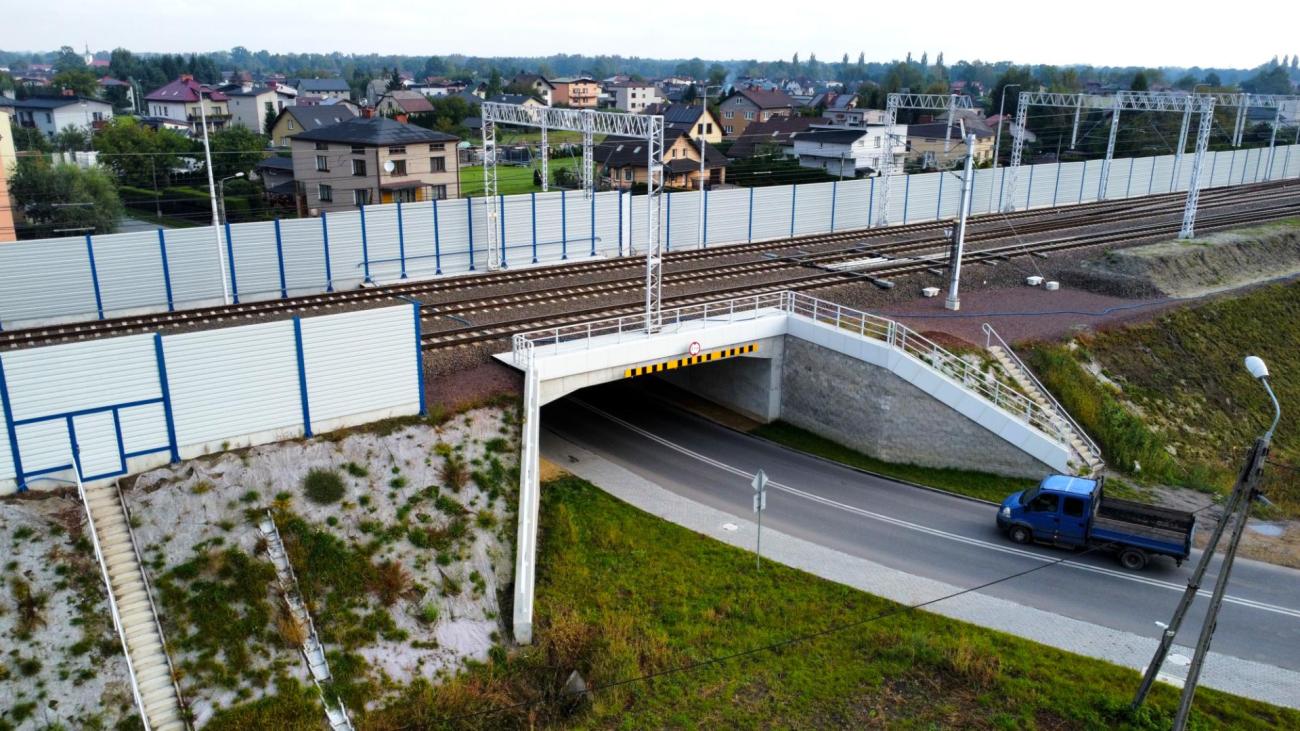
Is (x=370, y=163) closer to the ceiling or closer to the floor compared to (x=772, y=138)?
closer to the ceiling

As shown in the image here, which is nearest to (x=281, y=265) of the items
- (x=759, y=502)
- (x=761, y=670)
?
(x=759, y=502)

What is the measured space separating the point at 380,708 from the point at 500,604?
2942mm

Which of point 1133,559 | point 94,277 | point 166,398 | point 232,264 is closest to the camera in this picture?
point 166,398

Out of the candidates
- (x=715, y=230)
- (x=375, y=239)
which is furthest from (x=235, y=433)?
(x=715, y=230)

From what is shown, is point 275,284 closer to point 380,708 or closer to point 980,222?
point 380,708

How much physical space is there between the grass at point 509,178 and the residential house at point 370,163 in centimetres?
631

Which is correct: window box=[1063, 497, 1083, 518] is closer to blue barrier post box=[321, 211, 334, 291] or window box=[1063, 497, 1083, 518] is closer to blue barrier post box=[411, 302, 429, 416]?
blue barrier post box=[411, 302, 429, 416]

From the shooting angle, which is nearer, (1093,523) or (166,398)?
(166,398)

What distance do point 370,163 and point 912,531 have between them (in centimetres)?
4136

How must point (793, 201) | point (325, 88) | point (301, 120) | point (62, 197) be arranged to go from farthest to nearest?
point (325, 88), point (301, 120), point (62, 197), point (793, 201)

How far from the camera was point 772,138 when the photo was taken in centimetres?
10175

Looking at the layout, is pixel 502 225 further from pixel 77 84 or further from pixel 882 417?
pixel 77 84

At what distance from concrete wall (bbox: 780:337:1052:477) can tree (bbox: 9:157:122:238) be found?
41.6m

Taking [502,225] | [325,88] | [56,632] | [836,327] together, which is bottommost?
[56,632]
